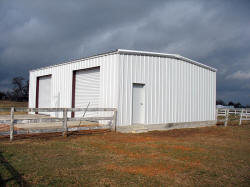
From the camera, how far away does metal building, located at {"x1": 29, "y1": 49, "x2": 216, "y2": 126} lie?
12.4 meters

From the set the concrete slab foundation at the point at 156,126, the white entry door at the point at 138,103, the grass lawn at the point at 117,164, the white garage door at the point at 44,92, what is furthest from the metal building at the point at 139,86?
the grass lawn at the point at 117,164

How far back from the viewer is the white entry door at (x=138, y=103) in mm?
12961

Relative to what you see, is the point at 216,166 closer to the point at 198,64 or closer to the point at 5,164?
the point at 5,164

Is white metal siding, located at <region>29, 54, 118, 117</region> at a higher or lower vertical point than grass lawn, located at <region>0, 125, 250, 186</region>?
higher

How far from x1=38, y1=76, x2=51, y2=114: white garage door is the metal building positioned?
23.0 inches

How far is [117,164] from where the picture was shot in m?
6.23

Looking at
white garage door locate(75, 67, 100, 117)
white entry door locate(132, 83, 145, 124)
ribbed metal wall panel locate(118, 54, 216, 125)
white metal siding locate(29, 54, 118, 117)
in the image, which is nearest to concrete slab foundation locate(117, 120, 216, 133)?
ribbed metal wall panel locate(118, 54, 216, 125)

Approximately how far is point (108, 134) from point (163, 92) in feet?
14.8

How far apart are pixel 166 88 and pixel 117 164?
28.5 feet

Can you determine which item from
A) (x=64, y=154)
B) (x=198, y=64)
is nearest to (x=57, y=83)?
(x=198, y=64)

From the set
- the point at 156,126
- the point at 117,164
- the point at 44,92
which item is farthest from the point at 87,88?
the point at 117,164

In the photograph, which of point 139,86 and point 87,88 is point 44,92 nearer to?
point 87,88

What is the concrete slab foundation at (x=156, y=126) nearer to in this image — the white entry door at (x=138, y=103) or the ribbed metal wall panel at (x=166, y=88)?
the ribbed metal wall panel at (x=166, y=88)

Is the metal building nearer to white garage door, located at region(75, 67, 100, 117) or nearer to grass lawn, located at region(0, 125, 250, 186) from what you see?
white garage door, located at region(75, 67, 100, 117)
